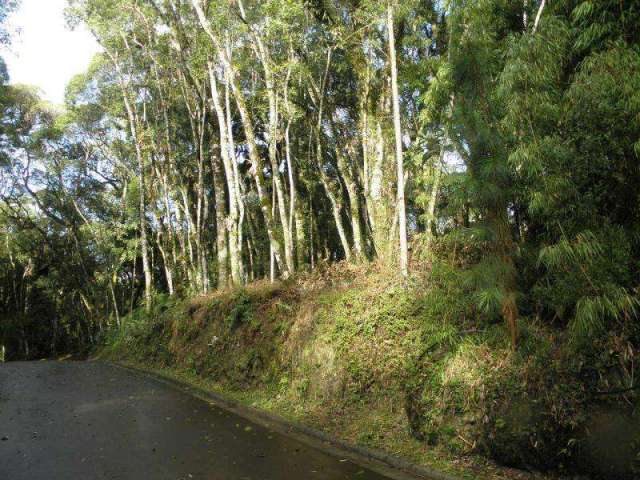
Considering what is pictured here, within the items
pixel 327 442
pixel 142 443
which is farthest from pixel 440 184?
pixel 142 443

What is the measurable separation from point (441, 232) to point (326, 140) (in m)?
10.6

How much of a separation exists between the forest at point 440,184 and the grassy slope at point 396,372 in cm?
4

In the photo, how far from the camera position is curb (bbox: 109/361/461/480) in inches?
222

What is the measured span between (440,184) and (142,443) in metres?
7.09

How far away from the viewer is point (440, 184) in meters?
9.95

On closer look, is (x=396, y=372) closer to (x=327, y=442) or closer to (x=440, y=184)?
(x=327, y=442)

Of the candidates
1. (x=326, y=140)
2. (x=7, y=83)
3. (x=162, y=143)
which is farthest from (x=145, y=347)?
(x=7, y=83)

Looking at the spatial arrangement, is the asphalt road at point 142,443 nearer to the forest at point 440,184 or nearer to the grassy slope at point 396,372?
the grassy slope at point 396,372

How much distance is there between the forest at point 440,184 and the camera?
16.9ft

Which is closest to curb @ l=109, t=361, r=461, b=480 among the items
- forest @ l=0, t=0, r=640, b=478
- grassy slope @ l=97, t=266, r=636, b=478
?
grassy slope @ l=97, t=266, r=636, b=478

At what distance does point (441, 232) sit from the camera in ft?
33.4

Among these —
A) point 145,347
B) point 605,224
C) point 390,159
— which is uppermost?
point 390,159

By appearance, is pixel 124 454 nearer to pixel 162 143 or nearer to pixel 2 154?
pixel 162 143

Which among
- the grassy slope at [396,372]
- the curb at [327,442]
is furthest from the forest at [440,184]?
the curb at [327,442]
